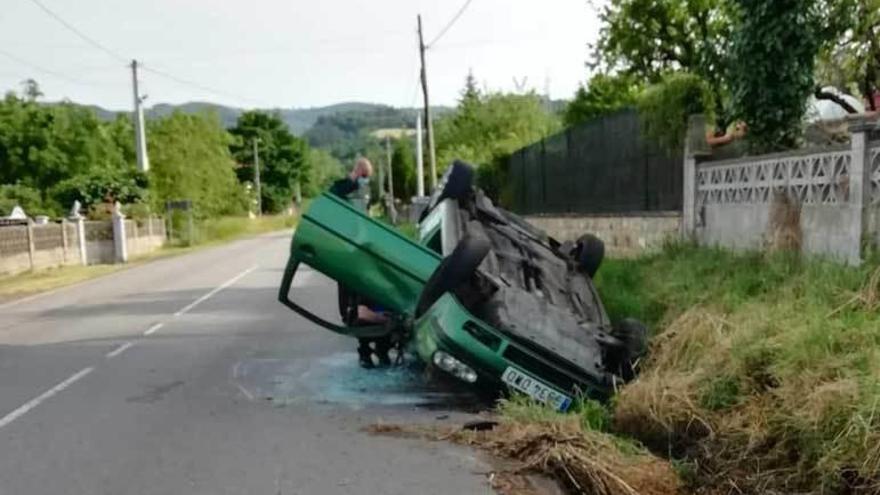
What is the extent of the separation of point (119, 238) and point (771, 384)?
33277 mm

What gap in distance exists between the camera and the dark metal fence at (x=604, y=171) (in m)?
12.6

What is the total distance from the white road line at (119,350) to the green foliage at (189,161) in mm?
43377

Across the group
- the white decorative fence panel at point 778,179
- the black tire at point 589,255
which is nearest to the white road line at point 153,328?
the black tire at point 589,255

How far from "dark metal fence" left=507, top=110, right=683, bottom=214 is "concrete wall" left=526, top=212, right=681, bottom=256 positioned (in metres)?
0.16

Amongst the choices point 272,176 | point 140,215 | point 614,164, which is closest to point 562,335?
point 614,164

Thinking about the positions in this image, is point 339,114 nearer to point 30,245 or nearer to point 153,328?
point 30,245

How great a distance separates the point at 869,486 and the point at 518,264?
412cm

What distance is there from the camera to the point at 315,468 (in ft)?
18.0

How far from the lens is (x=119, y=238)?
34875 millimetres

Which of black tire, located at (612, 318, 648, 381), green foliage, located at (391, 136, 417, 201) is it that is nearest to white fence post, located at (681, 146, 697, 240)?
black tire, located at (612, 318, 648, 381)

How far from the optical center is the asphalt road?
5316 millimetres

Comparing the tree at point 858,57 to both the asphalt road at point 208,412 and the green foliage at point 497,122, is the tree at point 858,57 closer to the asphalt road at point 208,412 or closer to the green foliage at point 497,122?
the asphalt road at point 208,412

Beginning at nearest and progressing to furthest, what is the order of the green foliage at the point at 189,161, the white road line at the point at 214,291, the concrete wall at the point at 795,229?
the concrete wall at the point at 795,229 < the white road line at the point at 214,291 < the green foliage at the point at 189,161

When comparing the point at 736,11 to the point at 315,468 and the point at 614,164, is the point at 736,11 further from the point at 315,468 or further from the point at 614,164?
the point at 315,468
